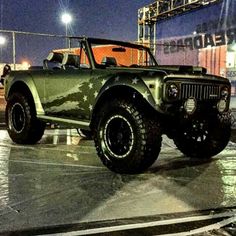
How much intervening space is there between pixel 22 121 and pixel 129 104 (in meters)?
3.11

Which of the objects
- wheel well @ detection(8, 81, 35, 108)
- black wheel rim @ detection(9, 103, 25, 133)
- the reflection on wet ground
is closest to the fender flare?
wheel well @ detection(8, 81, 35, 108)

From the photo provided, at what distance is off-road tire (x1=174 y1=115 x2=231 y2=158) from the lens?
6.53 metres

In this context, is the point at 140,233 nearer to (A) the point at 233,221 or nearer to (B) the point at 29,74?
(A) the point at 233,221

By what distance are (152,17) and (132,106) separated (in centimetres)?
2305

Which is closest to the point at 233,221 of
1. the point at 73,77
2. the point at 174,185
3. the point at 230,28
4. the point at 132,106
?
the point at 174,185

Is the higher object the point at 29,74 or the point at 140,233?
the point at 29,74

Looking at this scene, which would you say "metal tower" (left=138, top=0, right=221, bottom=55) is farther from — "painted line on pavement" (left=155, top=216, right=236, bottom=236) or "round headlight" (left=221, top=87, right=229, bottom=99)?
"painted line on pavement" (left=155, top=216, right=236, bottom=236)

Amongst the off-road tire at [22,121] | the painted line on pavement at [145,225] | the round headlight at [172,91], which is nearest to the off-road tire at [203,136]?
the round headlight at [172,91]

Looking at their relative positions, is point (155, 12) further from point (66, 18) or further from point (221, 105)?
point (221, 105)

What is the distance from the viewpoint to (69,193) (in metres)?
5.10

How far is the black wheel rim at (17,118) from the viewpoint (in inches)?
339

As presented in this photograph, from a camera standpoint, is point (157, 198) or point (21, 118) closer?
point (157, 198)

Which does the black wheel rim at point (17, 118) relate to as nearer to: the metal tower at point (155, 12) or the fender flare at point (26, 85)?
the fender flare at point (26, 85)

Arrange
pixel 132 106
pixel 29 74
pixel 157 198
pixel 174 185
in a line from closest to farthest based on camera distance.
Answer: pixel 157 198 → pixel 174 185 → pixel 132 106 → pixel 29 74
